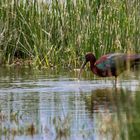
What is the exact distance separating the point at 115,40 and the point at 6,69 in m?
2.60

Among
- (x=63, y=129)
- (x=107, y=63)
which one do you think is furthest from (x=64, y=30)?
(x=63, y=129)

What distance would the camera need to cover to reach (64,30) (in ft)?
55.1

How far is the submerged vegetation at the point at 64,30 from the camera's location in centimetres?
1548

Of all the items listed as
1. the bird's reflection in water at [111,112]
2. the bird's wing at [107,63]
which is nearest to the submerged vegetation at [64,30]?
the bird's wing at [107,63]

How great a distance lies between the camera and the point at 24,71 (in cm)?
1616

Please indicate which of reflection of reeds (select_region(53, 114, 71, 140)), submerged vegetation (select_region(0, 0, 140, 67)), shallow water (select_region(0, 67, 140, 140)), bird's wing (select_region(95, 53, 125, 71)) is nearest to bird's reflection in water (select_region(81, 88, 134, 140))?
shallow water (select_region(0, 67, 140, 140))

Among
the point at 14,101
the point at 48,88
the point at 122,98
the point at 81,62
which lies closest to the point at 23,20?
the point at 81,62

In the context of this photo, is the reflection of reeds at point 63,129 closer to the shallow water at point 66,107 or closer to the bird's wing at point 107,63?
the shallow water at point 66,107

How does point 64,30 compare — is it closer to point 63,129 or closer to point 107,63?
point 107,63

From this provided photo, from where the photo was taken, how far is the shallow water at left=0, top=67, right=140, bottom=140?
6691 millimetres

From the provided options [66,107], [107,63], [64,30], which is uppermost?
[64,30]

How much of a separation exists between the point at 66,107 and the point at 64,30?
22.0 feet

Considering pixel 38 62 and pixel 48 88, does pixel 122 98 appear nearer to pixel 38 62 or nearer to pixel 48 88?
pixel 48 88

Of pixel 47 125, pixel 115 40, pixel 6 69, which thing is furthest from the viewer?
pixel 6 69
